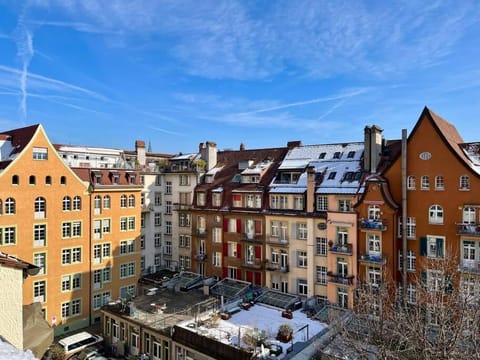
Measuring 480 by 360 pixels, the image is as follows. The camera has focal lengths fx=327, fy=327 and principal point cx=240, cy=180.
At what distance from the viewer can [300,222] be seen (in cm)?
3650

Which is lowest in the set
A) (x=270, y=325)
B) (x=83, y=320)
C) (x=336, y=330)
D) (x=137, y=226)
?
(x=83, y=320)

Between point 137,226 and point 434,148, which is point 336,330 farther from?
point 137,226

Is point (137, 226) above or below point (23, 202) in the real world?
below

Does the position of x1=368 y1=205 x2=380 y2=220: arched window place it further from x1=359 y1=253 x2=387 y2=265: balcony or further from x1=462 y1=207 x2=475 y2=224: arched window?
x1=462 y1=207 x2=475 y2=224: arched window

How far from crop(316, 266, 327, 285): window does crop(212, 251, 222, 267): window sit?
13.1 meters

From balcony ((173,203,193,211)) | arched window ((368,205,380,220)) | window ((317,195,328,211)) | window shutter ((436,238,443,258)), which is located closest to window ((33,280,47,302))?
balcony ((173,203,193,211))

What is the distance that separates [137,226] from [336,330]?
30402mm

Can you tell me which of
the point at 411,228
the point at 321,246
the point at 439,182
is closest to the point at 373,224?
the point at 411,228

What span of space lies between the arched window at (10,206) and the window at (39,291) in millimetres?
7703

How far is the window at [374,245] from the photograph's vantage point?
3152 cm

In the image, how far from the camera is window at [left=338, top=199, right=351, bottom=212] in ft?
111

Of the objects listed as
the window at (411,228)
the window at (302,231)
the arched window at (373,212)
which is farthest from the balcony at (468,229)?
the window at (302,231)

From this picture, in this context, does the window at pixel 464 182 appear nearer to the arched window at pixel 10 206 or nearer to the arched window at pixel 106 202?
the arched window at pixel 106 202

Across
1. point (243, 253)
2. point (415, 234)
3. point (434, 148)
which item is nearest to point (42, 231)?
point (243, 253)
